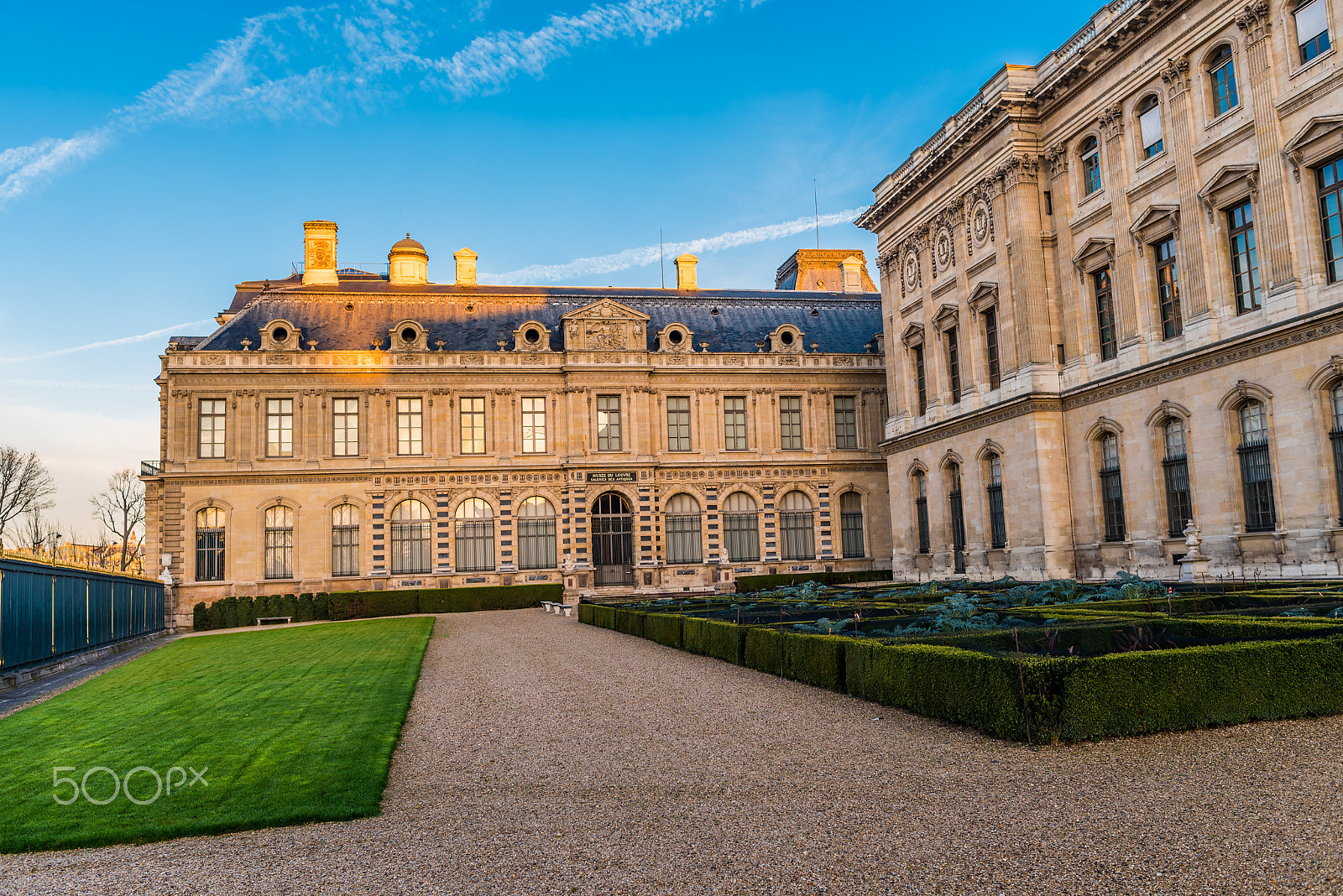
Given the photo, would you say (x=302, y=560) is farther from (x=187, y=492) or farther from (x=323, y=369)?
(x=323, y=369)

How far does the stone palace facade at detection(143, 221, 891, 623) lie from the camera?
42750 millimetres

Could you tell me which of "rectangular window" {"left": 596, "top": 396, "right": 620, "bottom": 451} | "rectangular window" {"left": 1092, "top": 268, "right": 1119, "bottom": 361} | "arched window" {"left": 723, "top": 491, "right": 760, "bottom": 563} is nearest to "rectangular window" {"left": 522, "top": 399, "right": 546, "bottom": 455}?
"rectangular window" {"left": 596, "top": 396, "right": 620, "bottom": 451}

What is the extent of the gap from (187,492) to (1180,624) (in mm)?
40764

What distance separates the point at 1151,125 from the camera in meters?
27.9

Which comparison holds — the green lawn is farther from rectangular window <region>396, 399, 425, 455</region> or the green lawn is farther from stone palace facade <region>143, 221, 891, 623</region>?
rectangular window <region>396, 399, 425, 455</region>

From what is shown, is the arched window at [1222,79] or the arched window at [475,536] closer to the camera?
the arched window at [1222,79]

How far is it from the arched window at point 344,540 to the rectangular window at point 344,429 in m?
2.56

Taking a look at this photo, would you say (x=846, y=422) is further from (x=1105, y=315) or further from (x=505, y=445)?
(x=1105, y=315)

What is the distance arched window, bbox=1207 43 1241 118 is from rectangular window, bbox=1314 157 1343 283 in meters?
2.71

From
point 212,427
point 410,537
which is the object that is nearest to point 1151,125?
point 410,537

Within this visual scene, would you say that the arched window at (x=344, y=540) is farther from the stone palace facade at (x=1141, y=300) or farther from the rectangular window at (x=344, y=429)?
the stone palace facade at (x=1141, y=300)

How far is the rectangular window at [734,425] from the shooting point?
47219 mm

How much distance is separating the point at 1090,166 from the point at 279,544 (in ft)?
118

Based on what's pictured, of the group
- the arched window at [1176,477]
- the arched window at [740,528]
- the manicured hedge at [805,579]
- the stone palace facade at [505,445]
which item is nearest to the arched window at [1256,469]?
the arched window at [1176,477]
